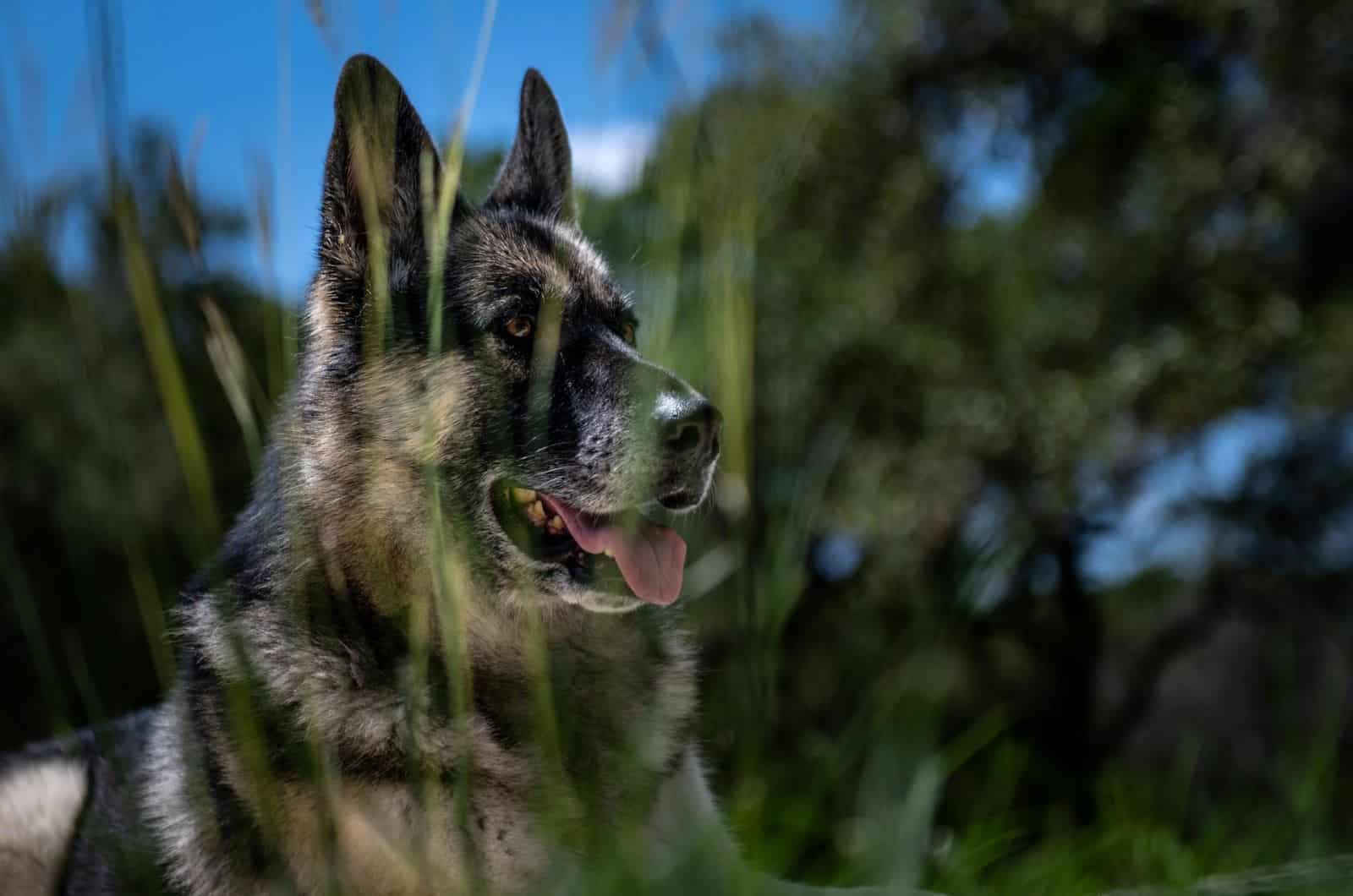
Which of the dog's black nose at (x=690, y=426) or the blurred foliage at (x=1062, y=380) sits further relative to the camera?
the blurred foliage at (x=1062, y=380)

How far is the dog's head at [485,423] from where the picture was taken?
2561 mm

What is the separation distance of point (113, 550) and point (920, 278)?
835 cm

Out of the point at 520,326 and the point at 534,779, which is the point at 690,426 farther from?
the point at 534,779

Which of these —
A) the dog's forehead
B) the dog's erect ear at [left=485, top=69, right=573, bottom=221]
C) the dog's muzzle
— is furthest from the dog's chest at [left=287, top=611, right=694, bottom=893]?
the dog's erect ear at [left=485, top=69, right=573, bottom=221]

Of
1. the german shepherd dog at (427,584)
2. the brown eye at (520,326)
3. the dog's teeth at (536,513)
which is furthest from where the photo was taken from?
the brown eye at (520,326)

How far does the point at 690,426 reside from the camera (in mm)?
2484

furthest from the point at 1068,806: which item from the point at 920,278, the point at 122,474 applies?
the point at 122,474

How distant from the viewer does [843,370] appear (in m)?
11.6

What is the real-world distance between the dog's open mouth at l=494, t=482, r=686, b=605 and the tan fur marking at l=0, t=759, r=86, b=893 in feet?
5.89

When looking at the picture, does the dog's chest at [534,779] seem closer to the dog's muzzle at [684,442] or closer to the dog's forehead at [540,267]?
the dog's muzzle at [684,442]

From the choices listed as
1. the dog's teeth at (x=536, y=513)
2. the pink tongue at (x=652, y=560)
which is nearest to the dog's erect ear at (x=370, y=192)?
the dog's teeth at (x=536, y=513)

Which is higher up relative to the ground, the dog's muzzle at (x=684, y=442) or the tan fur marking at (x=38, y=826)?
the dog's muzzle at (x=684, y=442)

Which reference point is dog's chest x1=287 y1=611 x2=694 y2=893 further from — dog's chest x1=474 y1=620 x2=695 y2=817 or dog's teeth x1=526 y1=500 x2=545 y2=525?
dog's teeth x1=526 y1=500 x2=545 y2=525

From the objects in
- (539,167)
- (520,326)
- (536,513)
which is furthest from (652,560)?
(539,167)
